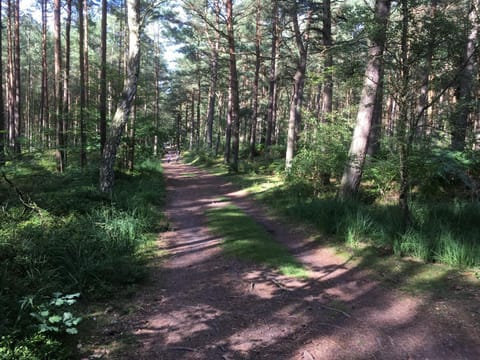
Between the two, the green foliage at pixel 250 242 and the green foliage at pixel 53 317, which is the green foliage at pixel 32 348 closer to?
the green foliage at pixel 53 317

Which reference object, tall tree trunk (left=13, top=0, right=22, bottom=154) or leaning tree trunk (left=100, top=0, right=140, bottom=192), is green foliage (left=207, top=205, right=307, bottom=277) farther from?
tall tree trunk (left=13, top=0, right=22, bottom=154)

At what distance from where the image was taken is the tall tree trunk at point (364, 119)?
691cm

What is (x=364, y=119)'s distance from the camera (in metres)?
8.08

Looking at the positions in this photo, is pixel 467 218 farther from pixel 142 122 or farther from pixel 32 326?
pixel 142 122

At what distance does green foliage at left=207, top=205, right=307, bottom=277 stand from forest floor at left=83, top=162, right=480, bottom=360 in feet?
0.79

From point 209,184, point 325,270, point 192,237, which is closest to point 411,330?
point 325,270

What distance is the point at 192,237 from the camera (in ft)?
24.3

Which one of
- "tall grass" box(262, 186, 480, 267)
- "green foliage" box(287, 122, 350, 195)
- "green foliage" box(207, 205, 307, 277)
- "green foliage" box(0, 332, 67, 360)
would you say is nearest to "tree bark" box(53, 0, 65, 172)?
"green foliage" box(207, 205, 307, 277)

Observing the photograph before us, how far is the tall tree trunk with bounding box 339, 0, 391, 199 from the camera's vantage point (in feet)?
22.7

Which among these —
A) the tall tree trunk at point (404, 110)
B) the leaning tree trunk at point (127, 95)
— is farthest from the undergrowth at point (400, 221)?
the leaning tree trunk at point (127, 95)

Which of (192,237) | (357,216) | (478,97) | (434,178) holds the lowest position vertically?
(192,237)

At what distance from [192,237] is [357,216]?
3.44 metres

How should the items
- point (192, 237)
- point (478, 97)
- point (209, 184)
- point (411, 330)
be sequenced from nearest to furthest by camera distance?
point (411, 330)
point (478, 97)
point (192, 237)
point (209, 184)

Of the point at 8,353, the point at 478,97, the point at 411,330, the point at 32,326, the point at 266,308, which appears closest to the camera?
the point at 8,353
